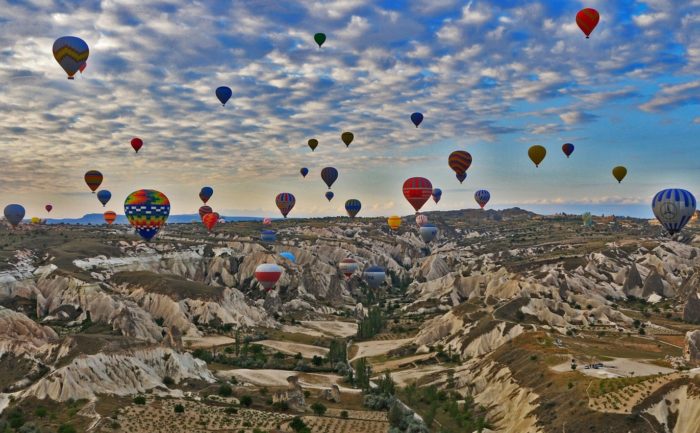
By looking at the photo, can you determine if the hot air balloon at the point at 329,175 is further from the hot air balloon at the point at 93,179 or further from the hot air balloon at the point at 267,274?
the hot air balloon at the point at 93,179

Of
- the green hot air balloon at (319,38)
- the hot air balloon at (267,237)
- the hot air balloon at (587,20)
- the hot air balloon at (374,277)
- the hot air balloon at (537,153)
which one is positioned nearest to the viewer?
the hot air balloon at (587,20)

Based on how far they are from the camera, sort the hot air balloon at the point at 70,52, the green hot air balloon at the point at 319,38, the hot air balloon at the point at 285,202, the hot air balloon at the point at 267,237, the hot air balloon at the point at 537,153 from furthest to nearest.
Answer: the hot air balloon at the point at 267,237
the hot air balloon at the point at 285,202
the hot air balloon at the point at 537,153
the green hot air balloon at the point at 319,38
the hot air balloon at the point at 70,52

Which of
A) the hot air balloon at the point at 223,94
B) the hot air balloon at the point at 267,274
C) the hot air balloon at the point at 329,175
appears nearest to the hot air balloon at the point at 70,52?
the hot air balloon at the point at 223,94

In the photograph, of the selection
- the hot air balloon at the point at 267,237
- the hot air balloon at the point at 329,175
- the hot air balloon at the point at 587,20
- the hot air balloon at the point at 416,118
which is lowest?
the hot air balloon at the point at 267,237

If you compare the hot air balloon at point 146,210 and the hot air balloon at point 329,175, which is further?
the hot air balloon at point 329,175

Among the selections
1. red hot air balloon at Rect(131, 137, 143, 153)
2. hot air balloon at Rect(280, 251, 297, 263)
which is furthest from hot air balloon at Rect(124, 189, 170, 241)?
hot air balloon at Rect(280, 251, 297, 263)

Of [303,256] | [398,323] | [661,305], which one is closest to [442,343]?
[398,323]

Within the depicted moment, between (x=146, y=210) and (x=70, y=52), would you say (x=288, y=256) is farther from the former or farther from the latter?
(x=70, y=52)

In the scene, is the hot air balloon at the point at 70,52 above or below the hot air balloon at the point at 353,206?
above
